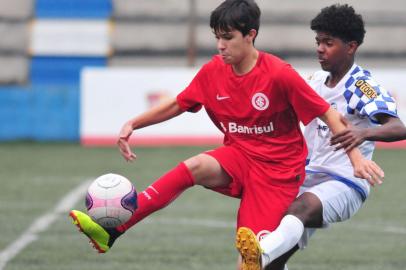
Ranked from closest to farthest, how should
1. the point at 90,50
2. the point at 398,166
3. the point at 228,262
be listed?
the point at 228,262, the point at 398,166, the point at 90,50

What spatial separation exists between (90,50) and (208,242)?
1461 cm

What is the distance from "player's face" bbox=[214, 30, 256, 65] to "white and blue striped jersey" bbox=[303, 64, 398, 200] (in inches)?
28.9

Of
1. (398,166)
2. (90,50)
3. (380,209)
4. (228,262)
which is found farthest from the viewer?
(90,50)

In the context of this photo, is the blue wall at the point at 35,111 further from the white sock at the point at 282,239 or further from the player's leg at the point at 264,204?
the white sock at the point at 282,239

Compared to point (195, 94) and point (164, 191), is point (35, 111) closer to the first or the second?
point (195, 94)

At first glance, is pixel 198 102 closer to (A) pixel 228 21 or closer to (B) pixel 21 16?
(A) pixel 228 21

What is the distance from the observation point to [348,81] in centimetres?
714

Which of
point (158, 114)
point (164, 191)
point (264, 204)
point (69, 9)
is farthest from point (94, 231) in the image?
point (69, 9)

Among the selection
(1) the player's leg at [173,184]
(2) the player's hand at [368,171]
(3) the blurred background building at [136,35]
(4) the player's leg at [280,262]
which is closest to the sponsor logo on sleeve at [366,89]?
(2) the player's hand at [368,171]

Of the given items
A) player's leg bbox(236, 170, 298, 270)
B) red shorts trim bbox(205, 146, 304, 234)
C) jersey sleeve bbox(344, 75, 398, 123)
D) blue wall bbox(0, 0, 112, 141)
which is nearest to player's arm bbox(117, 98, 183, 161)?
red shorts trim bbox(205, 146, 304, 234)

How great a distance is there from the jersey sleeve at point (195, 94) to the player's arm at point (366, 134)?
→ 0.99 meters

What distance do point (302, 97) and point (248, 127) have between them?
442mm

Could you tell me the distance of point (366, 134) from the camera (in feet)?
21.6

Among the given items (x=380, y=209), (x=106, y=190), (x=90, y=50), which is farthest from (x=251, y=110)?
(x=90, y=50)
